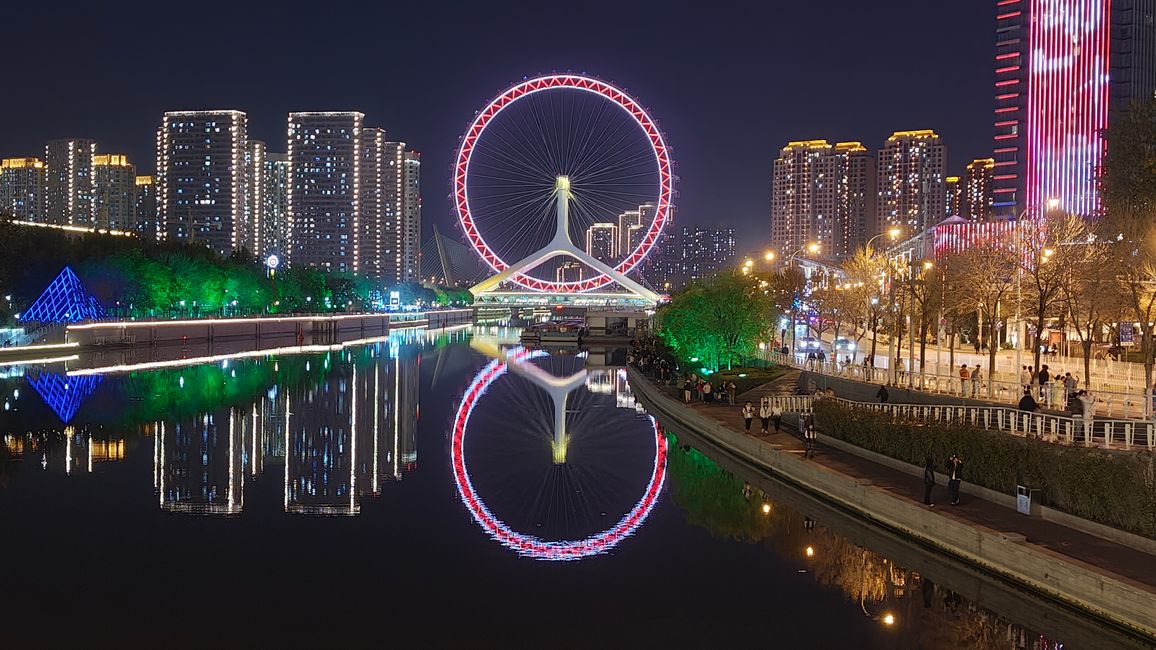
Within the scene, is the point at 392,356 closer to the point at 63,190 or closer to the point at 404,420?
the point at 404,420

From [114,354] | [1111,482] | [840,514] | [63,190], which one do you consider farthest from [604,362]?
[63,190]

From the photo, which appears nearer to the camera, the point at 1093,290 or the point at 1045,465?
the point at 1045,465

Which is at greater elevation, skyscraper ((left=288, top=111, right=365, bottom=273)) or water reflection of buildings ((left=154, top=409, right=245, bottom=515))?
skyscraper ((left=288, top=111, right=365, bottom=273))

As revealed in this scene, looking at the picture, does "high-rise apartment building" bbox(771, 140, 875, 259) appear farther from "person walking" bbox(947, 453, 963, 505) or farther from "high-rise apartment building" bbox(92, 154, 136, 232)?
"person walking" bbox(947, 453, 963, 505)

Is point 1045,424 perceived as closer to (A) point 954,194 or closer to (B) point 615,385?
(B) point 615,385

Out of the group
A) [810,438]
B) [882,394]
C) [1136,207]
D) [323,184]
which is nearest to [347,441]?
[810,438]

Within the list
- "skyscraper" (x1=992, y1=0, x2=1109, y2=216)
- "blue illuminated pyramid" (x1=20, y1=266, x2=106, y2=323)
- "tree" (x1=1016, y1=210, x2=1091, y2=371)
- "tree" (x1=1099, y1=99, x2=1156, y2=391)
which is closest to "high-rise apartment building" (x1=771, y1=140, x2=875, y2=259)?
"skyscraper" (x1=992, y1=0, x2=1109, y2=216)

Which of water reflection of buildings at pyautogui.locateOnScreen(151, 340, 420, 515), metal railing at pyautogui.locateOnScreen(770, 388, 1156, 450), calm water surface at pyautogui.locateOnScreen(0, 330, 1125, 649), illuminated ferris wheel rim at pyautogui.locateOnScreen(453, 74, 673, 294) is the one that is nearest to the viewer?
calm water surface at pyautogui.locateOnScreen(0, 330, 1125, 649)
